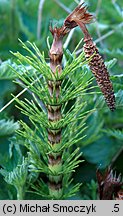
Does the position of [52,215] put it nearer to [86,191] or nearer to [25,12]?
[86,191]

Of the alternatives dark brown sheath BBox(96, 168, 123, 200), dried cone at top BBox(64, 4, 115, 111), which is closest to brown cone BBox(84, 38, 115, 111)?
dried cone at top BBox(64, 4, 115, 111)

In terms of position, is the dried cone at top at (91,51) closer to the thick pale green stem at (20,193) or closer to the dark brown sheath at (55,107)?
the dark brown sheath at (55,107)

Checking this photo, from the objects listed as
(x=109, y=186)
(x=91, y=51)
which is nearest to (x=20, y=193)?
(x=109, y=186)

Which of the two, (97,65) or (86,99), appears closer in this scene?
(97,65)

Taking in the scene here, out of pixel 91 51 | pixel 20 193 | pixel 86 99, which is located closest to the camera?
pixel 91 51

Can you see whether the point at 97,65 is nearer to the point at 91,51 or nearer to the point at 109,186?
the point at 91,51

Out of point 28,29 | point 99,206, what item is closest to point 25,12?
point 28,29

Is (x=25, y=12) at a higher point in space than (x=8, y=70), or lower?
higher

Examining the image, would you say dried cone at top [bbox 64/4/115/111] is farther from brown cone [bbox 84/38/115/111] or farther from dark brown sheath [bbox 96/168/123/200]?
dark brown sheath [bbox 96/168/123/200]
